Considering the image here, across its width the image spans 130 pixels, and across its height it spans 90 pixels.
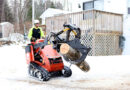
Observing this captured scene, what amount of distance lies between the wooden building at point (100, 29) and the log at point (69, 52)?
24.8 ft

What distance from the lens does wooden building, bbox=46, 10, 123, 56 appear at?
13781 mm

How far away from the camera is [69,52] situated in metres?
6.06

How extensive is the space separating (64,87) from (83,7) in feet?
40.6

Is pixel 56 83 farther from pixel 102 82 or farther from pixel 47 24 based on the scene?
pixel 47 24

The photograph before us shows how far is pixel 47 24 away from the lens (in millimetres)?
17094

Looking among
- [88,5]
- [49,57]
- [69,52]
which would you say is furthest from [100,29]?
[69,52]

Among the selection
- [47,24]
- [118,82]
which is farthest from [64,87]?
[47,24]

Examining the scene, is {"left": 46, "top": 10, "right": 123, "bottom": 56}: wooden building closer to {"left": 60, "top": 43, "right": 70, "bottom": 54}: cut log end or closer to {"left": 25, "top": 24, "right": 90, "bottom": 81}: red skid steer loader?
{"left": 25, "top": 24, "right": 90, "bottom": 81}: red skid steer loader

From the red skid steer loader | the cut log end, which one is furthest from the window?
the cut log end

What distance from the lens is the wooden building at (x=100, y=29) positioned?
13.8 meters

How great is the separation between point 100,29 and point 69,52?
8455 mm

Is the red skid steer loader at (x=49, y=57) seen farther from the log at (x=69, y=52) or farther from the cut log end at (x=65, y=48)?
the cut log end at (x=65, y=48)

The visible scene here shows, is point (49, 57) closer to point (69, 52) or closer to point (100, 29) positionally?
point (69, 52)

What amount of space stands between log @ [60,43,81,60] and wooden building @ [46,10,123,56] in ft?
24.8
